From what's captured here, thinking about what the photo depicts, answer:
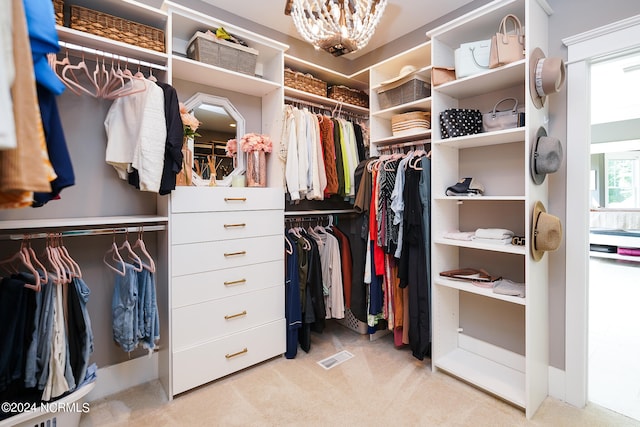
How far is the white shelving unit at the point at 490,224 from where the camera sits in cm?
187

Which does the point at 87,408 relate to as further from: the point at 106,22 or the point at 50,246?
the point at 106,22

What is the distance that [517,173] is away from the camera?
7.09ft

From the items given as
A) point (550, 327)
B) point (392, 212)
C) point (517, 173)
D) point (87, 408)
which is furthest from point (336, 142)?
point (87, 408)

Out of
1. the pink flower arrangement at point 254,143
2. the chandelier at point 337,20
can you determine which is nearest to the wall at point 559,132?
the chandelier at point 337,20

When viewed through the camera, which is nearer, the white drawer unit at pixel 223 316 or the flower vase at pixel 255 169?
the white drawer unit at pixel 223 316

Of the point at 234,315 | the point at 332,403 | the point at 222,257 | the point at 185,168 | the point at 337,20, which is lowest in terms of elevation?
the point at 332,403

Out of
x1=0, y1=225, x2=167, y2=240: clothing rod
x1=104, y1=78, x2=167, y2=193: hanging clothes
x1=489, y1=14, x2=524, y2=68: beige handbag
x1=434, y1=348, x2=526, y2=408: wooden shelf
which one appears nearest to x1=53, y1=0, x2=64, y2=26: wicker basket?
x1=104, y1=78, x2=167, y2=193: hanging clothes

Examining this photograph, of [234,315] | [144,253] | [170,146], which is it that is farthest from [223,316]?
[170,146]

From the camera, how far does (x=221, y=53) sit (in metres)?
2.16

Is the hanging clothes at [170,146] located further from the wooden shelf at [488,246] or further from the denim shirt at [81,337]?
the wooden shelf at [488,246]

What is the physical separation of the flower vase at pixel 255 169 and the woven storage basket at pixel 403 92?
1123 mm

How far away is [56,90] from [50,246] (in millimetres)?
1221

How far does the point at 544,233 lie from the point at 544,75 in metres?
0.87

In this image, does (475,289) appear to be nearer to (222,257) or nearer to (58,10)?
(222,257)
